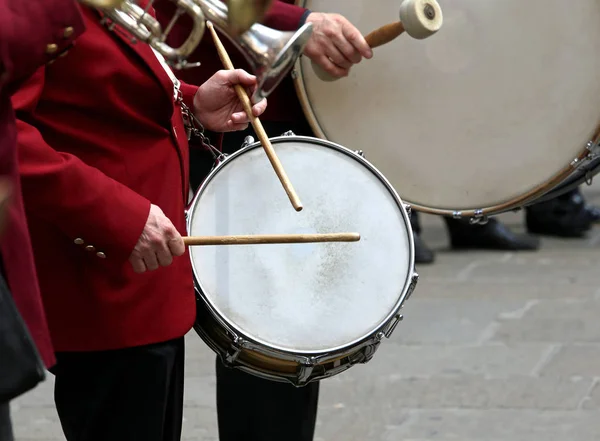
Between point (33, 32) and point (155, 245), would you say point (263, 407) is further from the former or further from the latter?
point (33, 32)

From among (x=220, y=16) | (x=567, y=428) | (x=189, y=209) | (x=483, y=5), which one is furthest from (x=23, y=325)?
(x=567, y=428)

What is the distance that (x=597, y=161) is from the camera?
2430 millimetres

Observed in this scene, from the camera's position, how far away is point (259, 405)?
234 cm

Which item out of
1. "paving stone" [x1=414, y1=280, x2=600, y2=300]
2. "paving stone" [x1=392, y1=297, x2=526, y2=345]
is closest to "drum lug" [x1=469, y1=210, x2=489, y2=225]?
"paving stone" [x1=392, y1=297, x2=526, y2=345]

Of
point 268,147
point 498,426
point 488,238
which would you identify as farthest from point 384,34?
point 488,238

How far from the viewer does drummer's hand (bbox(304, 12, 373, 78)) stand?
87.2 inches

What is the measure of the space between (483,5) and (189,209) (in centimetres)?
85

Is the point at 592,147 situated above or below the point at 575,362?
above

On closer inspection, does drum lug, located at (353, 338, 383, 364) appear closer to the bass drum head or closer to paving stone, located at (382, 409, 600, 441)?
the bass drum head

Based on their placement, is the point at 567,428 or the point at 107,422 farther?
the point at 567,428

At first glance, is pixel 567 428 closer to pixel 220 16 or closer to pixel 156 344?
pixel 156 344

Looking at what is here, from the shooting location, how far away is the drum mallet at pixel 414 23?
7.03 ft

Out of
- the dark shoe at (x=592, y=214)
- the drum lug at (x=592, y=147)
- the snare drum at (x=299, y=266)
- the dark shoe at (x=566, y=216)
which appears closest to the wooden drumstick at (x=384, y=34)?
the snare drum at (x=299, y=266)

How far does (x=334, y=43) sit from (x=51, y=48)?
91cm
